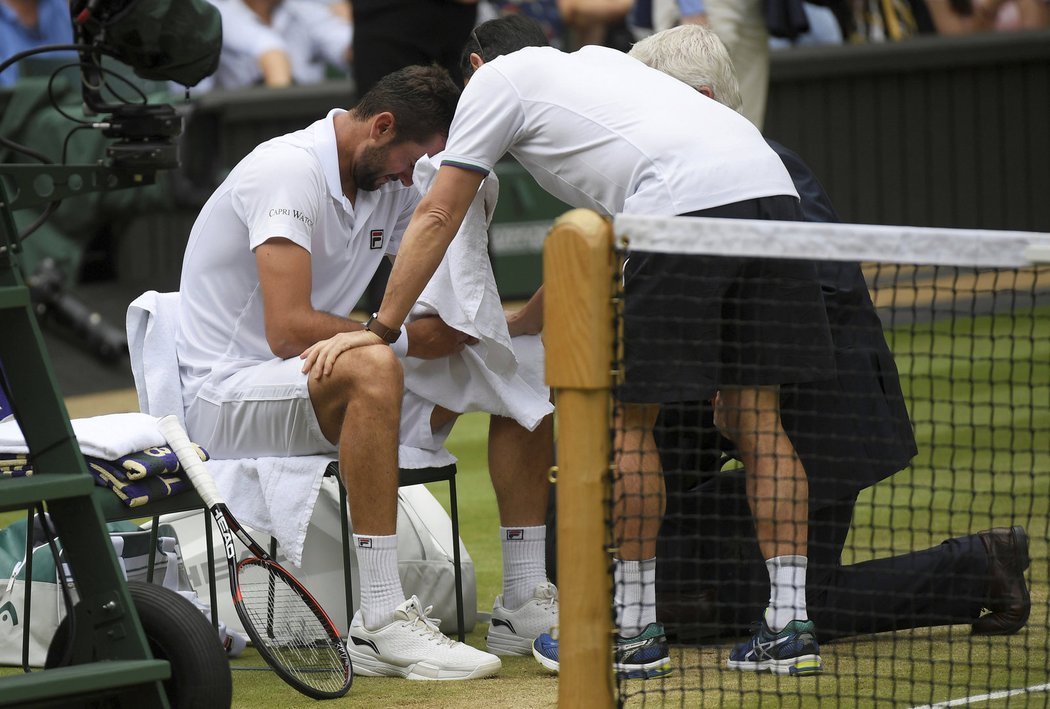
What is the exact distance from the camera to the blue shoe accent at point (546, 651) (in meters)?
3.72

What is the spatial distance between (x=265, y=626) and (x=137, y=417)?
23.0 inches

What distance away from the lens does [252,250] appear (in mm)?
3967

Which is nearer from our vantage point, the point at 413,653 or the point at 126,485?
the point at 126,485

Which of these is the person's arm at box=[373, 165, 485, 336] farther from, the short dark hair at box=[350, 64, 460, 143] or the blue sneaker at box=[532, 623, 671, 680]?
the blue sneaker at box=[532, 623, 671, 680]

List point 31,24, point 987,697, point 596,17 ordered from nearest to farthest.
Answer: point 987,697, point 31,24, point 596,17

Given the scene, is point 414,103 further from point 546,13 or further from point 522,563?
point 546,13

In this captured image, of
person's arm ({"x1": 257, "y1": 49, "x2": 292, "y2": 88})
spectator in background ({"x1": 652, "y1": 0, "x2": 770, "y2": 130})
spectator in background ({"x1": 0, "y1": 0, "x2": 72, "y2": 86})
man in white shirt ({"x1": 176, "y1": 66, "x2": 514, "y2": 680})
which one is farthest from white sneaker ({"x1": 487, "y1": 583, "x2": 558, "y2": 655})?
person's arm ({"x1": 257, "y1": 49, "x2": 292, "y2": 88})

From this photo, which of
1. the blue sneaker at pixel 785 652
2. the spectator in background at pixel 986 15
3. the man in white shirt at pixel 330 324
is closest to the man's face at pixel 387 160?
the man in white shirt at pixel 330 324

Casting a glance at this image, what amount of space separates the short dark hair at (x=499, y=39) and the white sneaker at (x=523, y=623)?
4.50 feet

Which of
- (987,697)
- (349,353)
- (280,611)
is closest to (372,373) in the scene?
(349,353)

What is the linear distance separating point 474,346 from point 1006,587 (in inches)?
56.1

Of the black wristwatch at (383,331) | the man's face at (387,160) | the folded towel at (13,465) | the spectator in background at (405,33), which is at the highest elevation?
the spectator in background at (405,33)

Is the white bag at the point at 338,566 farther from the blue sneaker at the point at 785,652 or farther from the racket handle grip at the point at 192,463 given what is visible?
the blue sneaker at the point at 785,652

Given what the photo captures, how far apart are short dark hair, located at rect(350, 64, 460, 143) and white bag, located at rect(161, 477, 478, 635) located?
93 centimetres
